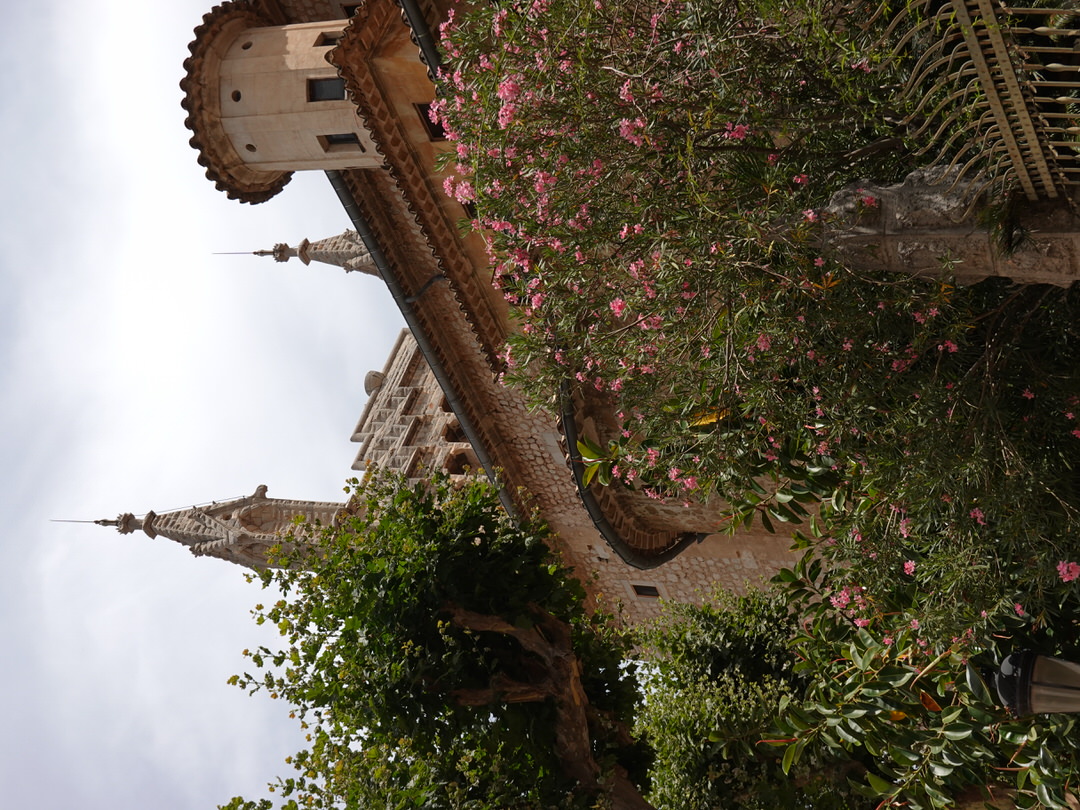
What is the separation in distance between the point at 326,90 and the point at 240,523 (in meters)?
11.4

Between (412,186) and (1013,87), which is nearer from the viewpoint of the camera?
(1013,87)

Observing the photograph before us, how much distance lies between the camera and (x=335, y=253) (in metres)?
25.8

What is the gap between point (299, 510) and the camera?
2166 cm

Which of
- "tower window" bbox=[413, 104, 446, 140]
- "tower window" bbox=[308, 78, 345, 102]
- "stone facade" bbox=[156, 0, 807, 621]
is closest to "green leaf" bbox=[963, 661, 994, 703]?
"stone facade" bbox=[156, 0, 807, 621]

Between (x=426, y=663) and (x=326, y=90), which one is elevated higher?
(x=326, y=90)

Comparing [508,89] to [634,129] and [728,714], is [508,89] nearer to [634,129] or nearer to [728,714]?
[634,129]

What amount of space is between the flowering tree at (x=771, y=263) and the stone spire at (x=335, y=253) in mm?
17176

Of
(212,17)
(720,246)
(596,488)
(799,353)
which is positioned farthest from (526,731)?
(212,17)

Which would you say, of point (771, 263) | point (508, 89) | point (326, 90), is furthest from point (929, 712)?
point (326, 90)

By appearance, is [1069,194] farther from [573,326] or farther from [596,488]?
[596,488]

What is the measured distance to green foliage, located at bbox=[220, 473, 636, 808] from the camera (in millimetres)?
10344

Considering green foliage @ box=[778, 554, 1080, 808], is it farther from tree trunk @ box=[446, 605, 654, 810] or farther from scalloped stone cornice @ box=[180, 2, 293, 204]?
scalloped stone cornice @ box=[180, 2, 293, 204]

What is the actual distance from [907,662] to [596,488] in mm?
6576

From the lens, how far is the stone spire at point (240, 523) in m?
20.8
